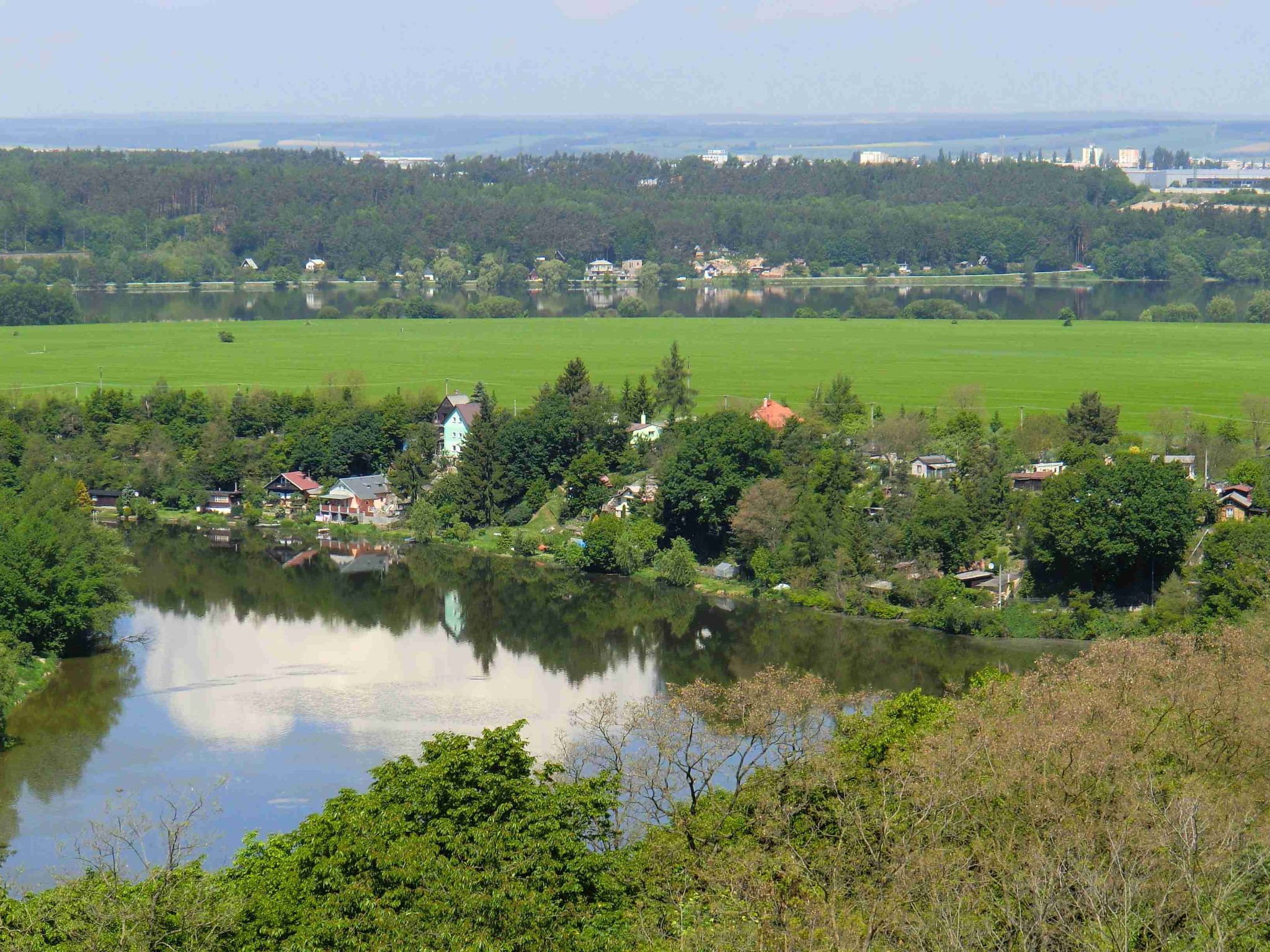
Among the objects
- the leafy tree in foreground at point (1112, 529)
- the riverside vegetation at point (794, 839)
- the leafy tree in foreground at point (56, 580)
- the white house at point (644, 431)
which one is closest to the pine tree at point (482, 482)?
the white house at point (644, 431)

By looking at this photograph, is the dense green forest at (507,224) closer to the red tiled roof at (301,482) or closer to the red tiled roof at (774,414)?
the red tiled roof at (774,414)

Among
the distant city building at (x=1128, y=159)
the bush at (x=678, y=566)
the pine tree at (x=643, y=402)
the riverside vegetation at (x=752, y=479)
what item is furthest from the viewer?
the distant city building at (x=1128, y=159)

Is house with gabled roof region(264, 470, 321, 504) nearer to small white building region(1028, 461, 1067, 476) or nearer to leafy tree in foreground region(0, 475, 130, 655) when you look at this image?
leafy tree in foreground region(0, 475, 130, 655)

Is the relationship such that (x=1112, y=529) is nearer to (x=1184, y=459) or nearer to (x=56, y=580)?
(x=1184, y=459)

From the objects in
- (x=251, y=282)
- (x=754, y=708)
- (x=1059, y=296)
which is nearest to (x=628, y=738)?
(x=754, y=708)

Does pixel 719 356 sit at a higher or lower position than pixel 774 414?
lower

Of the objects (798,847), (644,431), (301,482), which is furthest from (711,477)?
(798,847)
